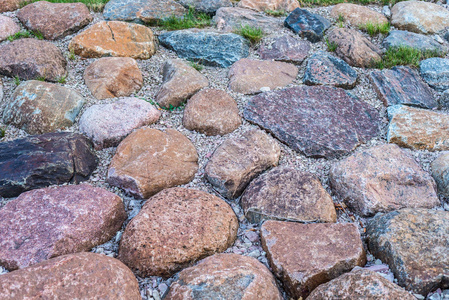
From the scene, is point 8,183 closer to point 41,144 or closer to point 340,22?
point 41,144

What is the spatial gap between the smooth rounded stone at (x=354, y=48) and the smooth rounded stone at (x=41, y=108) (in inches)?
102

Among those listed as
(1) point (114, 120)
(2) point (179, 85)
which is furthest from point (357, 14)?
(1) point (114, 120)

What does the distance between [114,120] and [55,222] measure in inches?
39.5

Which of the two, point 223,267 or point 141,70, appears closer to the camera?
point 223,267

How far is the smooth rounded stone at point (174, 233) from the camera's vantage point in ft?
6.73

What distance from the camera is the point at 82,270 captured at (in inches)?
66.8

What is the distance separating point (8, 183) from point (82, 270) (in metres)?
1.12

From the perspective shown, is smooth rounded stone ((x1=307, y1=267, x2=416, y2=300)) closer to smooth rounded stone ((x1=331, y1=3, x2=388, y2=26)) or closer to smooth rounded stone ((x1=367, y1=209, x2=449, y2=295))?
smooth rounded stone ((x1=367, y1=209, x2=449, y2=295))

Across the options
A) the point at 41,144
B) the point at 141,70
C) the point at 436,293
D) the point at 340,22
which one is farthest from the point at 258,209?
the point at 340,22

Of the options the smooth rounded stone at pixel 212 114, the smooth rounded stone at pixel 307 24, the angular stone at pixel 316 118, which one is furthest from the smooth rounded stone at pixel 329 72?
the smooth rounded stone at pixel 212 114

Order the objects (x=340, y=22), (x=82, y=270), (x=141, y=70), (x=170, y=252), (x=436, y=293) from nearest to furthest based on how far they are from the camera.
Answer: (x=82, y=270)
(x=436, y=293)
(x=170, y=252)
(x=141, y=70)
(x=340, y=22)

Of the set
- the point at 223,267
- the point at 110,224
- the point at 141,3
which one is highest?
the point at 141,3

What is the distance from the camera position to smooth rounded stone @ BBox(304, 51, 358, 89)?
10.9 ft

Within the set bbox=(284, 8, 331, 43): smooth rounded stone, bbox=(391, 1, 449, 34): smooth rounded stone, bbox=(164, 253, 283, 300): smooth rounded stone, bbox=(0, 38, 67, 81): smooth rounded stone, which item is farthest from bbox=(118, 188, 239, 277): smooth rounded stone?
bbox=(391, 1, 449, 34): smooth rounded stone
